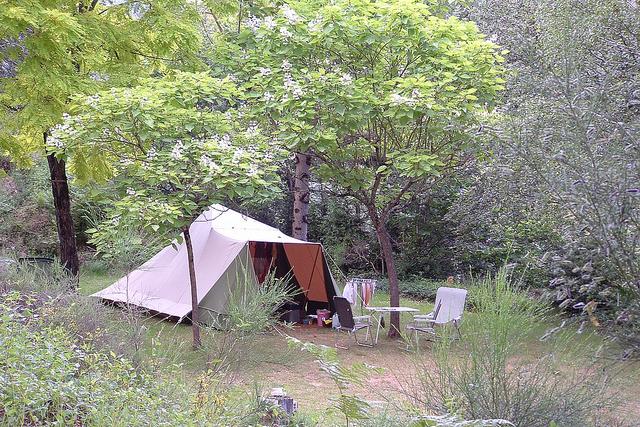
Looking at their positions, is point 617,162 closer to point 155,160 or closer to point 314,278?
point 155,160

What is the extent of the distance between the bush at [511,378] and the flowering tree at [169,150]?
4202 mm

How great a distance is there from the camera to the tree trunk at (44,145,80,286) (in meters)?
10.6

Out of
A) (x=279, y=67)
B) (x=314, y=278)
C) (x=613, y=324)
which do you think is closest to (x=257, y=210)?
(x=314, y=278)

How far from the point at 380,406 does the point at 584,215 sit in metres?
2.05

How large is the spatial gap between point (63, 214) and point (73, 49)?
290cm

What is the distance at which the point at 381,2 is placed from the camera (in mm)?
9250

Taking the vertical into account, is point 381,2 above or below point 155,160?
above

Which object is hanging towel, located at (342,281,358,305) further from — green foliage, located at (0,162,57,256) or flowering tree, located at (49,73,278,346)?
green foliage, located at (0,162,57,256)

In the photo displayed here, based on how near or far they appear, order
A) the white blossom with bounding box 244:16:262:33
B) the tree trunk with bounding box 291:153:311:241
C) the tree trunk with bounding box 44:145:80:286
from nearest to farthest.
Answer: the white blossom with bounding box 244:16:262:33 → the tree trunk with bounding box 44:145:80:286 → the tree trunk with bounding box 291:153:311:241

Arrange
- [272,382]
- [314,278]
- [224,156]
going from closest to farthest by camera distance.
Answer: [272,382]
[224,156]
[314,278]

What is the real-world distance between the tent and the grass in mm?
512

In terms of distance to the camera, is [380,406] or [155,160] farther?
[155,160]

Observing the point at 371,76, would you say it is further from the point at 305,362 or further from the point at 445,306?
the point at 305,362

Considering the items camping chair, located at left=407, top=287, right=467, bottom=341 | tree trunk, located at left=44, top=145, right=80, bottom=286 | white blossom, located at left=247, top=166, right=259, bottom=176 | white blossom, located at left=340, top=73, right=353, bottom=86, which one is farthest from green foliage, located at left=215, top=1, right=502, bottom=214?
tree trunk, located at left=44, top=145, right=80, bottom=286
